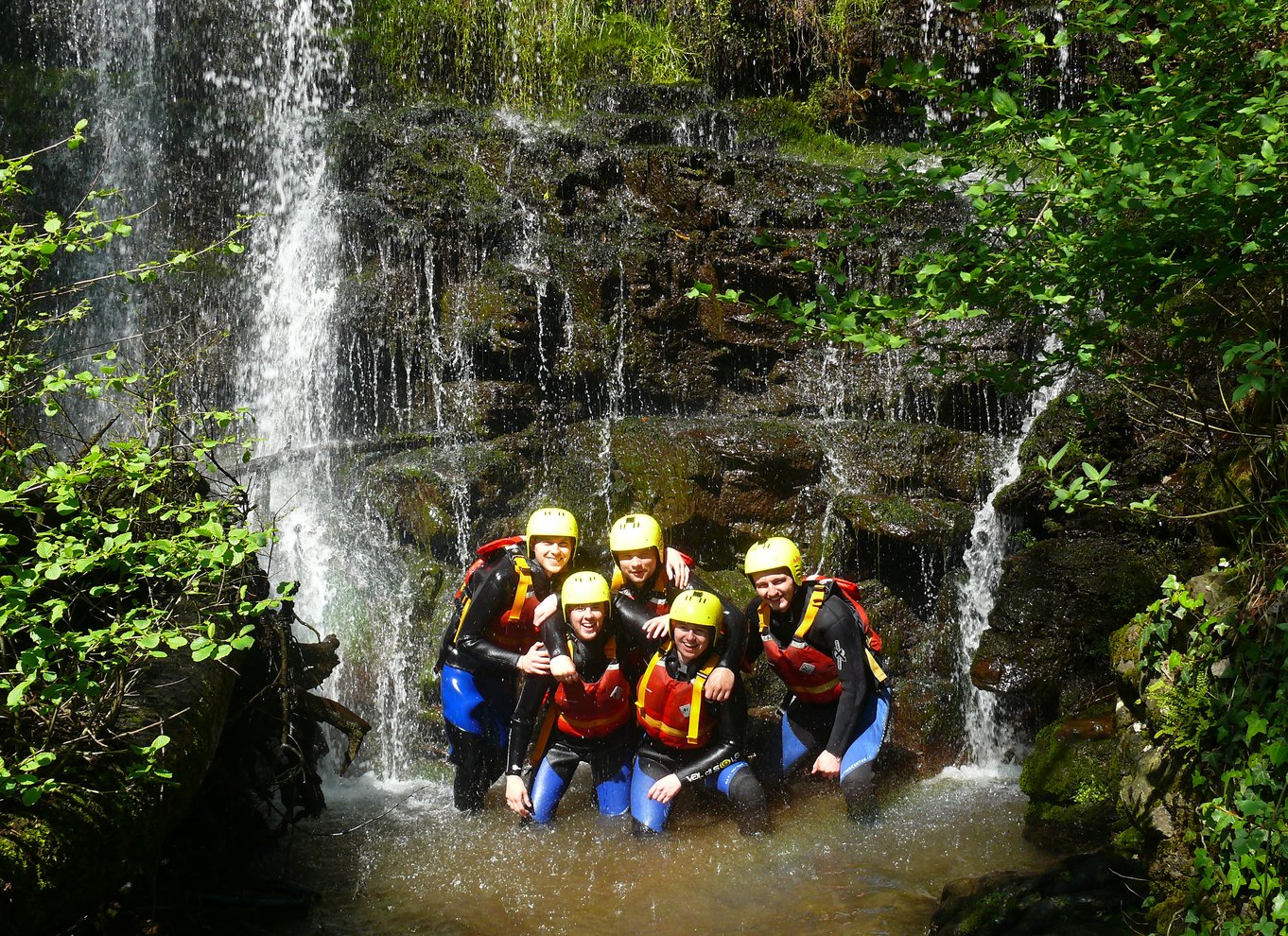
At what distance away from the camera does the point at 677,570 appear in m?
5.93

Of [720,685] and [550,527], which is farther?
[550,527]

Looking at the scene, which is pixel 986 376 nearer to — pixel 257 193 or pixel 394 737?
pixel 394 737

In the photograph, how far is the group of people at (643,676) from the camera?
5.50m

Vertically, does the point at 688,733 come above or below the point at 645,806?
above

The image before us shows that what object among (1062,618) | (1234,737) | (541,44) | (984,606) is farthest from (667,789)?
(541,44)

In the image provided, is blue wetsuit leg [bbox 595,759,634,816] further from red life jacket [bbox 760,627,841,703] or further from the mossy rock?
the mossy rock

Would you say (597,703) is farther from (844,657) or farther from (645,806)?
(844,657)

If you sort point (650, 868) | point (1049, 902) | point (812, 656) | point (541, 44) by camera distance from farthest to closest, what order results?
point (541, 44) < point (812, 656) < point (650, 868) < point (1049, 902)

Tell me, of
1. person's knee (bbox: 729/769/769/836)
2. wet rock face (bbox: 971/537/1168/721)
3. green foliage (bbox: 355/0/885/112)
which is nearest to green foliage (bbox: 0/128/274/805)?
person's knee (bbox: 729/769/769/836)

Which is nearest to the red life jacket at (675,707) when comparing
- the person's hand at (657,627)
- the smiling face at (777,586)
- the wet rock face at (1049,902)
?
the person's hand at (657,627)

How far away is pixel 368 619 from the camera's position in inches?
340

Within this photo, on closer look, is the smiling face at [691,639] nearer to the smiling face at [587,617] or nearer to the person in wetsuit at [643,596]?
the person in wetsuit at [643,596]

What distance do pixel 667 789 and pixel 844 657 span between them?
4.04ft

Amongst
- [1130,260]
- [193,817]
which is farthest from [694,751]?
[1130,260]
